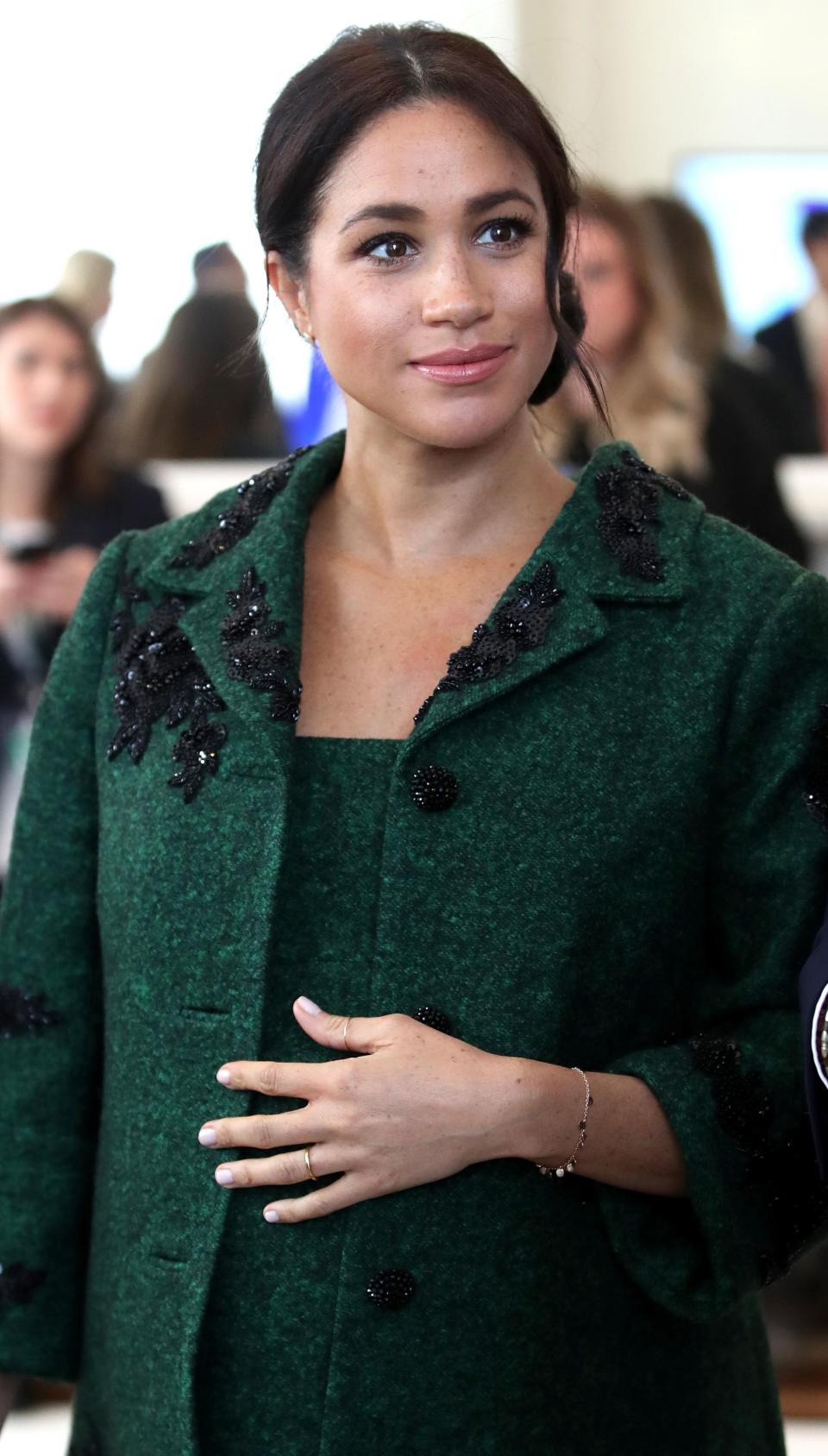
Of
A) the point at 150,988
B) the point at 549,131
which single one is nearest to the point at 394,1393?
the point at 150,988

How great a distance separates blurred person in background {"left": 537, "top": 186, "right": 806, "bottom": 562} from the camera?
10.3 feet

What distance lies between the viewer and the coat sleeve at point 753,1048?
4.22 feet

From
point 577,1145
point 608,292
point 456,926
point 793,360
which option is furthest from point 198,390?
point 577,1145

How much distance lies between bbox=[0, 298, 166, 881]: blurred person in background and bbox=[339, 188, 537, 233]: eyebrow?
68.2 inches

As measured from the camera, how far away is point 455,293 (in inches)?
50.5

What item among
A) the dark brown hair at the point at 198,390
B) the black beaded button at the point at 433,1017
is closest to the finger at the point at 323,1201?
the black beaded button at the point at 433,1017

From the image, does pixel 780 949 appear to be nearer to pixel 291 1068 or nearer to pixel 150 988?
pixel 291 1068

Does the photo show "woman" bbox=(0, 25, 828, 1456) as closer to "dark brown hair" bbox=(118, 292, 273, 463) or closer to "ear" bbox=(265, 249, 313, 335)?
"ear" bbox=(265, 249, 313, 335)

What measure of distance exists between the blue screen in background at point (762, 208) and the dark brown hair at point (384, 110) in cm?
225

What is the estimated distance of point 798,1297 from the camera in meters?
3.10

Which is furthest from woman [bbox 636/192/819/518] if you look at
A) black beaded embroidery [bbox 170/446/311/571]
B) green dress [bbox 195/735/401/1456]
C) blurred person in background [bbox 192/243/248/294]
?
green dress [bbox 195/735/401/1456]

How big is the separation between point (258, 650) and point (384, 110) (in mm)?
430

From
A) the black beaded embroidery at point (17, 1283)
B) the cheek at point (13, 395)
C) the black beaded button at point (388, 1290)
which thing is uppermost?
the cheek at point (13, 395)

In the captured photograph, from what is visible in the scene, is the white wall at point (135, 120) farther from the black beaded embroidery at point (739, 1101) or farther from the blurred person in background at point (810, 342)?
the black beaded embroidery at point (739, 1101)
